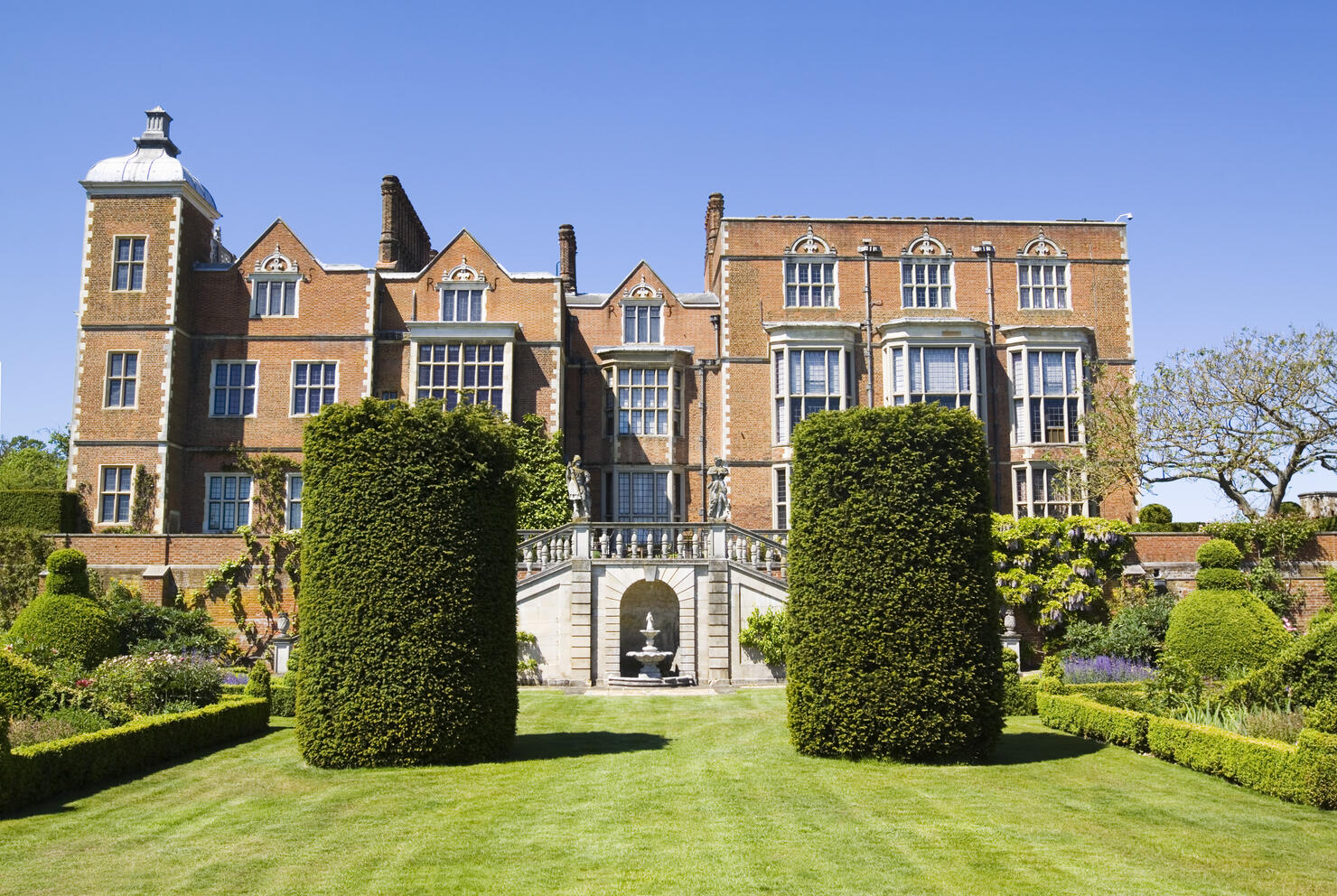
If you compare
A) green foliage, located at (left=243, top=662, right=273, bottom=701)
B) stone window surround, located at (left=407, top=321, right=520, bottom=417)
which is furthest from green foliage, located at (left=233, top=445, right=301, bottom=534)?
green foliage, located at (left=243, top=662, right=273, bottom=701)

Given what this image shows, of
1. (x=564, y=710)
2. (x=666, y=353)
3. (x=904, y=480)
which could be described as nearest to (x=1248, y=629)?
(x=904, y=480)

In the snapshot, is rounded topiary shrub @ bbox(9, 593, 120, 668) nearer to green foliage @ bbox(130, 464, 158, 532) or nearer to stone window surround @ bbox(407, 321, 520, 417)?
green foliage @ bbox(130, 464, 158, 532)

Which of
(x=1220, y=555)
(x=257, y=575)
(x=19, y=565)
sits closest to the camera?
(x=1220, y=555)

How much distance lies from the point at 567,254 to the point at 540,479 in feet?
31.6

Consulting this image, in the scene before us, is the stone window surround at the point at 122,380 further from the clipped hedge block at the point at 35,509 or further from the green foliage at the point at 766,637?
the green foliage at the point at 766,637

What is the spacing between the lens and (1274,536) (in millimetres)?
27875

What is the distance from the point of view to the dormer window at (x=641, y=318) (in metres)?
34.9

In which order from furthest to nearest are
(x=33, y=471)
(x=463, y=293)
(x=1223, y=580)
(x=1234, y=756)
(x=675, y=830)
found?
(x=33, y=471) < (x=463, y=293) < (x=1223, y=580) < (x=1234, y=756) < (x=675, y=830)

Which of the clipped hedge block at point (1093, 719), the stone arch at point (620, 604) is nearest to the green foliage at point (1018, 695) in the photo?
the clipped hedge block at point (1093, 719)

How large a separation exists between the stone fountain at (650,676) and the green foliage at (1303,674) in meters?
12.1

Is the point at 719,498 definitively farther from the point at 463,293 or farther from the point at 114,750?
the point at 114,750

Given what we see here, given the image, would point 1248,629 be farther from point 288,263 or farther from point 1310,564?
point 288,263

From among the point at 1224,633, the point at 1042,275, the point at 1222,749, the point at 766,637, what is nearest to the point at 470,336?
the point at 766,637

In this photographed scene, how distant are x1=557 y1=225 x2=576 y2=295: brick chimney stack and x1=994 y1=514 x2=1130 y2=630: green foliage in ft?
54.8
